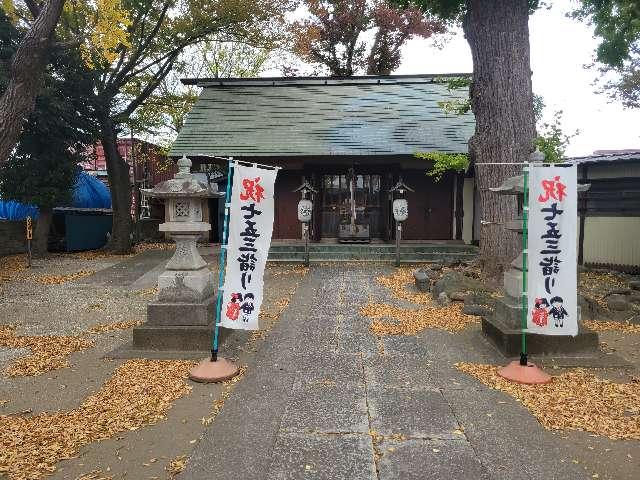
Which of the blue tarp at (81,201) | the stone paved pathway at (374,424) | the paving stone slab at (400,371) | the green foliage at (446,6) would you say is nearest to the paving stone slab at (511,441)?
the stone paved pathway at (374,424)

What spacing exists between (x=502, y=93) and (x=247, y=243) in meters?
5.64

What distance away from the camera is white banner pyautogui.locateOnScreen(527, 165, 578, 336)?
4762mm

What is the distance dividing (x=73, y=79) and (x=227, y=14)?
5.88m

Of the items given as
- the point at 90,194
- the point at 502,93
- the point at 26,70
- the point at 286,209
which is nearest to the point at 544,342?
the point at 502,93

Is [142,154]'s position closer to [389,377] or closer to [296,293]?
[296,293]

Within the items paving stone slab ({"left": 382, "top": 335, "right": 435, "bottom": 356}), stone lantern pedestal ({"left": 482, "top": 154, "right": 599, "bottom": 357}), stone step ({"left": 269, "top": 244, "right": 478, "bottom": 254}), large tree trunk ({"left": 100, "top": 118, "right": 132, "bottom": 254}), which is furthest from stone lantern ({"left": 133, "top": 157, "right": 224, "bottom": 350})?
large tree trunk ({"left": 100, "top": 118, "right": 132, "bottom": 254})

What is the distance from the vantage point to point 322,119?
15.8 m

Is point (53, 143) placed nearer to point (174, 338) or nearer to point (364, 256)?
point (364, 256)

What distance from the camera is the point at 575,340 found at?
5.34m

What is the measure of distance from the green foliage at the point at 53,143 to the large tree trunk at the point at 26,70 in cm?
637

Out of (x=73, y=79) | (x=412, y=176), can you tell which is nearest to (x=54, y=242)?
(x=73, y=79)

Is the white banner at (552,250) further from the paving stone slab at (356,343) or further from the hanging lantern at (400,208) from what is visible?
the hanging lantern at (400,208)

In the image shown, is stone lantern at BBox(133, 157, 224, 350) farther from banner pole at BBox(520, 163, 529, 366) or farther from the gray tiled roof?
the gray tiled roof

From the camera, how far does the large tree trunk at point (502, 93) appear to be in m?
7.59
